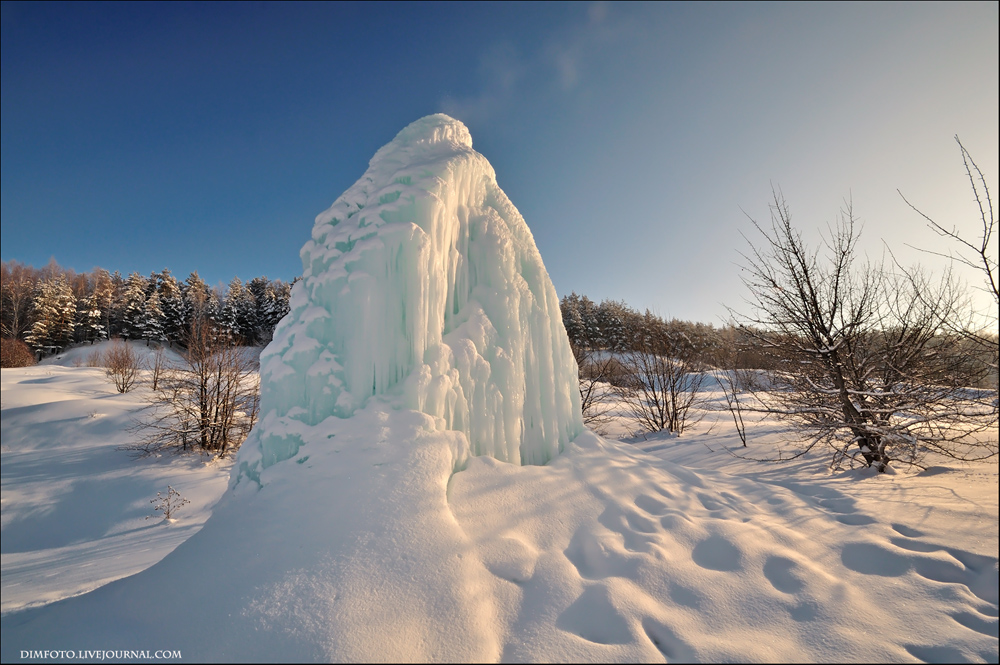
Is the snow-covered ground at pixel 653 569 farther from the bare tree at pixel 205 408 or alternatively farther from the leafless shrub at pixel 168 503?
the bare tree at pixel 205 408

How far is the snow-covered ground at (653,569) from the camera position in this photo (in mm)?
2139

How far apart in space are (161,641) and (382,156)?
5242 millimetres

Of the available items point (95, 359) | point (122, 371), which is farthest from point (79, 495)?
point (95, 359)

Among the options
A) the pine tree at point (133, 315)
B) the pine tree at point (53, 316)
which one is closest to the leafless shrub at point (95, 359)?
the pine tree at point (53, 316)

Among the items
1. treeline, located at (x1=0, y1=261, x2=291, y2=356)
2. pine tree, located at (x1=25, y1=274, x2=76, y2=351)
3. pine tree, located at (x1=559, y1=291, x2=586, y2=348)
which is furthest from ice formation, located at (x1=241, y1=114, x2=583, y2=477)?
pine tree, located at (x1=25, y1=274, x2=76, y2=351)

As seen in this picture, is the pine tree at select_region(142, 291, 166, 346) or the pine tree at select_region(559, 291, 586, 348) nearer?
the pine tree at select_region(142, 291, 166, 346)

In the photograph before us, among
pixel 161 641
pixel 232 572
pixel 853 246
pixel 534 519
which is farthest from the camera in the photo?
pixel 853 246

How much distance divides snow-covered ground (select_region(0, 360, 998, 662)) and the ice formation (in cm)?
53

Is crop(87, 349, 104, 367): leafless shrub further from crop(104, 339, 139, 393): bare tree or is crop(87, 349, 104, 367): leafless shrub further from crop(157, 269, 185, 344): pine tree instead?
crop(104, 339, 139, 393): bare tree

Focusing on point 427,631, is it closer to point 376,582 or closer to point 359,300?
point 376,582

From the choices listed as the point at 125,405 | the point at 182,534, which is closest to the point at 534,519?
the point at 182,534

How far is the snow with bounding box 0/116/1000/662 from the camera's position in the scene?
216 centimetres

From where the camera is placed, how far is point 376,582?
2.35 m

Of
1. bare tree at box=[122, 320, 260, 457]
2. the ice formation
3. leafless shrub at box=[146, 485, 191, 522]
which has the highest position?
the ice formation
